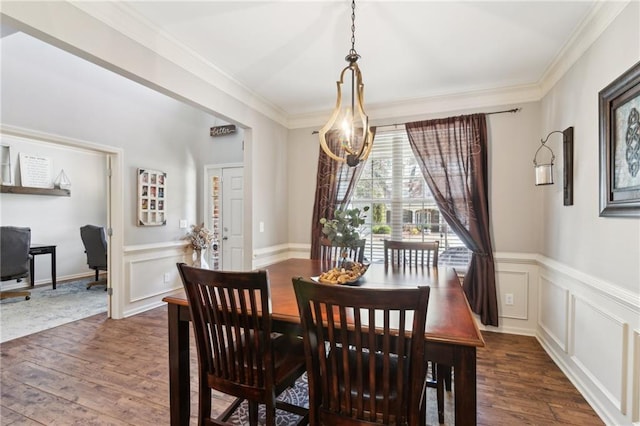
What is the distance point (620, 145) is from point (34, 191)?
24.1 feet

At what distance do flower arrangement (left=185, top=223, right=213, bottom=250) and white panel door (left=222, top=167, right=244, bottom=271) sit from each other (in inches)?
16.2

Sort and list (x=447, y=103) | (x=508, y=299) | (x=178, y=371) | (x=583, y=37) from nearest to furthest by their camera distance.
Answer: (x=178, y=371)
(x=583, y=37)
(x=508, y=299)
(x=447, y=103)

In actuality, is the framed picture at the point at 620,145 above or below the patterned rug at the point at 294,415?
above

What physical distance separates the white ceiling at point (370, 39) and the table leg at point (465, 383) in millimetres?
2018

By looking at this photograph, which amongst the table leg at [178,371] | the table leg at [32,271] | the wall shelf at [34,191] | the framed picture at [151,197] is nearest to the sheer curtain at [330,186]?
the framed picture at [151,197]

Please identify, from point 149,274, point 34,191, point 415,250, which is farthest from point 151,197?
point 415,250

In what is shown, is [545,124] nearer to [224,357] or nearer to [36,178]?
[224,357]

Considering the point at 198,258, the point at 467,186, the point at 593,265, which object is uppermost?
the point at 467,186

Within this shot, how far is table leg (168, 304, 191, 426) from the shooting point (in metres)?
1.58

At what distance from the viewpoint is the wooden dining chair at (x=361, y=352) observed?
1008 millimetres

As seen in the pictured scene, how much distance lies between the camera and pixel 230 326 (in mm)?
1331

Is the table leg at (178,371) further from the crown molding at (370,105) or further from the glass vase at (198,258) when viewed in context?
the glass vase at (198,258)

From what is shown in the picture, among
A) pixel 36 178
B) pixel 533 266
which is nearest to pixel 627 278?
pixel 533 266

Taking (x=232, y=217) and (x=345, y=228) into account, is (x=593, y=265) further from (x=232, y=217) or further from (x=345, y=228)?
(x=232, y=217)
